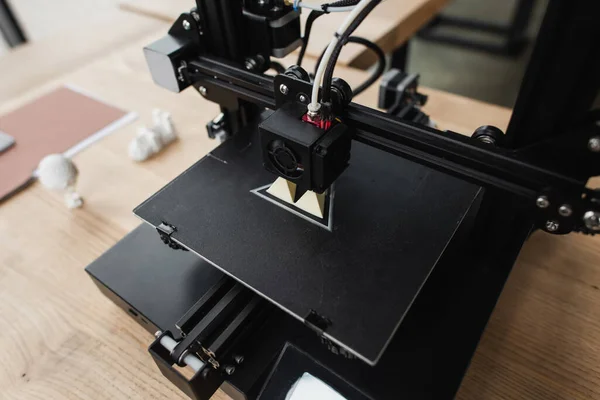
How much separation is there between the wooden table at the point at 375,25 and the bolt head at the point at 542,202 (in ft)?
2.38

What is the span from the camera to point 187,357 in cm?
50

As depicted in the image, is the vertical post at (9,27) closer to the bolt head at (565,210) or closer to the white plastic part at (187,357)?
the white plastic part at (187,357)

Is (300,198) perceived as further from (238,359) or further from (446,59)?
(446,59)

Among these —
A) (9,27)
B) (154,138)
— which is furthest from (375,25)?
(9,27)

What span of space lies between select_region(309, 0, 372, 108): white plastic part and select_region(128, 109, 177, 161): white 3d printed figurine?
0.50 m

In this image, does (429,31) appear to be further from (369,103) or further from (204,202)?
(204,202)

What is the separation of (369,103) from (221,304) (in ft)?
2.08

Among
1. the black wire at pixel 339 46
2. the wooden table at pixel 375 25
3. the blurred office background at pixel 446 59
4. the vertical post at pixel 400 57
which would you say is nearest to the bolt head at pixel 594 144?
the black wire at pixel 339 46

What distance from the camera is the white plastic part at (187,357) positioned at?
0.49 metres

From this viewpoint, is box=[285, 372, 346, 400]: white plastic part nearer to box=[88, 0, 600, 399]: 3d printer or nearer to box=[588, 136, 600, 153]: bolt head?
box=[88, 0, 600, 399]: 3d printer

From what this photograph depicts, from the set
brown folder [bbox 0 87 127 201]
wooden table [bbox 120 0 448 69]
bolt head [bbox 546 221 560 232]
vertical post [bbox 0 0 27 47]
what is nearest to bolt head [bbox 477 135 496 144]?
bolt head [bbox 546 221 560 232]

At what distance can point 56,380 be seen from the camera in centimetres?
59

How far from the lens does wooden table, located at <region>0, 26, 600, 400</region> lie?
0.57 meters

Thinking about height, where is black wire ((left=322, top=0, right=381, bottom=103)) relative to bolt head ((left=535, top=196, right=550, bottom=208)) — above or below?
above
